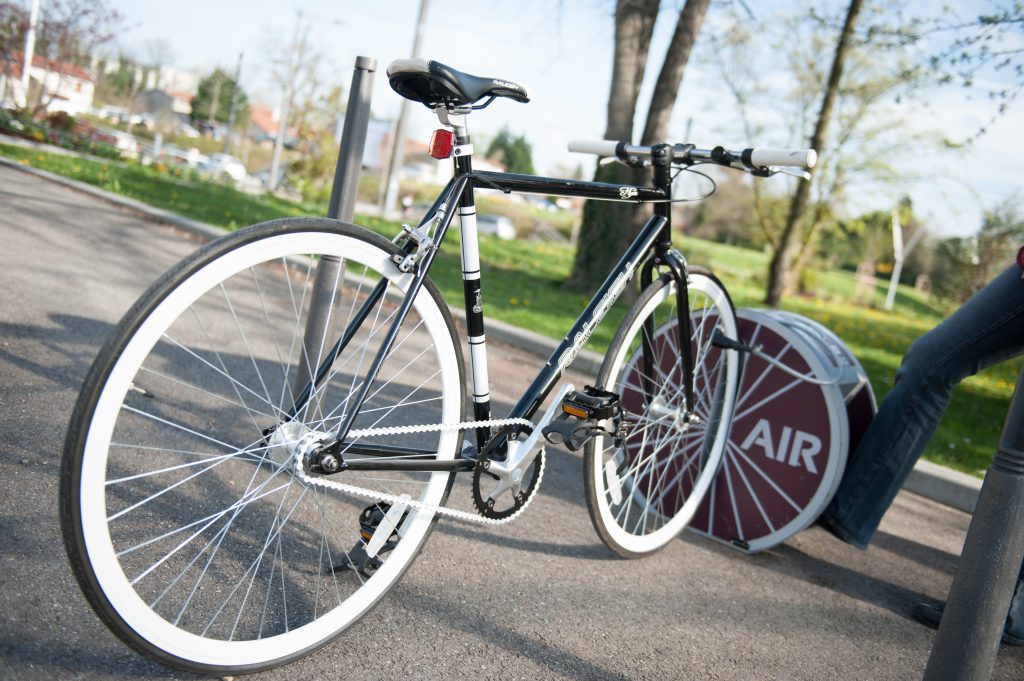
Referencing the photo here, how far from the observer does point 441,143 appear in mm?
2143

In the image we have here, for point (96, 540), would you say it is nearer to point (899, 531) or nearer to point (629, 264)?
point (629, 264)

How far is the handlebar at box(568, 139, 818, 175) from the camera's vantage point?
105 inches

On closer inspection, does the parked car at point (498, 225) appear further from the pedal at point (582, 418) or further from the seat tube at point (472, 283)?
the seat tube at point (472, 283)

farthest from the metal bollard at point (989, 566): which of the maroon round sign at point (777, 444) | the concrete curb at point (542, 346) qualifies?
the concrete curb at point (542, 346)

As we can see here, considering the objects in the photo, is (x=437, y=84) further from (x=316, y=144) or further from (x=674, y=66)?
(x=316, y=144)

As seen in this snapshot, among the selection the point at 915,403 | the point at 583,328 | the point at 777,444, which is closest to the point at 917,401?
the point at 915,403

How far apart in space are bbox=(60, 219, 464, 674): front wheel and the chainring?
0.35 ft

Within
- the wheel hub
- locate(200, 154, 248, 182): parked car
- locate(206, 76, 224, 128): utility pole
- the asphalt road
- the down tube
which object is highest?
locate(206, 76, 224, 128): utility pole

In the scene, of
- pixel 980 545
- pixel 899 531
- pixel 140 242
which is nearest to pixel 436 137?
pixel 980 545

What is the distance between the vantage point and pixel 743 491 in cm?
335

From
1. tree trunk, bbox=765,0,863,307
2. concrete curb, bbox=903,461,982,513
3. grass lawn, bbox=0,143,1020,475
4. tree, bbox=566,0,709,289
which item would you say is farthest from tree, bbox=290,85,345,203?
concrete curb, bbox=903,461,982,513

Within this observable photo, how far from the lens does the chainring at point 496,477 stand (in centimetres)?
232

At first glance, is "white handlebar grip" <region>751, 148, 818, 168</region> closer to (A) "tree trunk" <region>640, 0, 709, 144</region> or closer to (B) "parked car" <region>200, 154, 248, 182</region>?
(A) "tree trunk" <region>640, 0, 709, 144</region>

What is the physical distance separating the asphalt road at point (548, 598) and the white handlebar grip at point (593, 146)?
4.75ft
